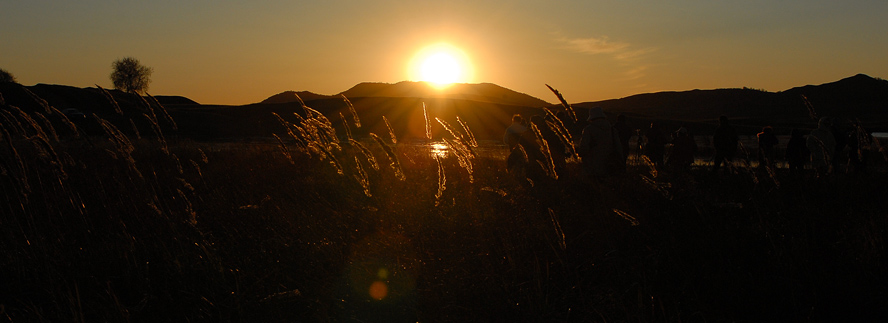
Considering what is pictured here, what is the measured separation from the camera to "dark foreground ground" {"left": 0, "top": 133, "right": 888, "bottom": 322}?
3.18 metres

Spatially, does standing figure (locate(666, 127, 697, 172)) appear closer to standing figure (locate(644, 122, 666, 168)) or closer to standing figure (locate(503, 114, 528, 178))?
standing figure (locate(644, 122, 666, 168))

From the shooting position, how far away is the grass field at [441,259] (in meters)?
3.19

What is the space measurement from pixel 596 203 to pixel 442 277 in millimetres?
2286

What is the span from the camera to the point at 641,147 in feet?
33.3

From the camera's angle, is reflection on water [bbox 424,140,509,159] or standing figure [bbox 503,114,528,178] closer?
standing figure [bbox 503,114,528,178]

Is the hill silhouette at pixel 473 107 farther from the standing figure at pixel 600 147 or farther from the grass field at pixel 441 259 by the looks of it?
the grass field at pixel 441 259

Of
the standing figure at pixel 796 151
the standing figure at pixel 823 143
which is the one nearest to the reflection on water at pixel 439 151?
the standing figure at pixel 823 143

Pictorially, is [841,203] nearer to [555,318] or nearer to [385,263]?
[555,318]

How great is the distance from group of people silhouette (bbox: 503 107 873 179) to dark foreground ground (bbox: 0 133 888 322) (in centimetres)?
82

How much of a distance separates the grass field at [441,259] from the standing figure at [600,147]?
2006 millimetres

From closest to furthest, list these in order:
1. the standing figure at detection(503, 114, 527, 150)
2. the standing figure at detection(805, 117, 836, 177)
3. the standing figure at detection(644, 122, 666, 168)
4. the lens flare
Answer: the lens flare
the standing figure at detection(805, 117, 836, 177)
the standing figure at detection(503, 114, 527, 150)
the standing figure at detection(644, 122, 666, 168)

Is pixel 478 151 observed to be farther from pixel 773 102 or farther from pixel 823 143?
pixel 773 102

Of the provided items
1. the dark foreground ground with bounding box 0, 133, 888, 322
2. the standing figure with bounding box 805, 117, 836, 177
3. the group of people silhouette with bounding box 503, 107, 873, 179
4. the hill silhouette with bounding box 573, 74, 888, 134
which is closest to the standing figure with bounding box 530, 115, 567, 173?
the group of people silhouette with bounding box 503, 107, 873, 179

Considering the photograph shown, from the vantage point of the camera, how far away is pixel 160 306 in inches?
131
